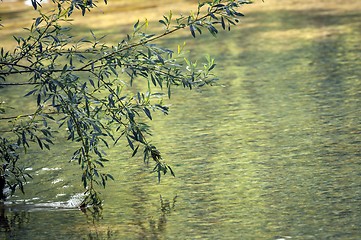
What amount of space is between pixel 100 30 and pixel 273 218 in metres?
12.5

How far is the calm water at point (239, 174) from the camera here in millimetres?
5668

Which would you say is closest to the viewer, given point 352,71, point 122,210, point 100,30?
point 122,210

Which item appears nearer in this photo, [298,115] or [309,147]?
[309,147]

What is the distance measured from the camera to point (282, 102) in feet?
32.0

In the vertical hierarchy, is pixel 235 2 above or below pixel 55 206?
above

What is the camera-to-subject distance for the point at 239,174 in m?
6.89

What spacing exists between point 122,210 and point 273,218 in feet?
3.46

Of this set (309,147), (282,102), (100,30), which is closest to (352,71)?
(282,102)

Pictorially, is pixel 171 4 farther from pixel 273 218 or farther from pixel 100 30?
pixel 273 218

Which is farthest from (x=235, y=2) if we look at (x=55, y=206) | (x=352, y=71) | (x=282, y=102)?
(x=352, y=71)

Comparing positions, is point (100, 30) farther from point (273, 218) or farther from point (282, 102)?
point (273, 218)

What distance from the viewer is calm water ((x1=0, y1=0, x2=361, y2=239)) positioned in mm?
5668

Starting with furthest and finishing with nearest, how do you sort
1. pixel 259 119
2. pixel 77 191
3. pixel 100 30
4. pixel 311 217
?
pixel 100 30 < pixel 259 119 < pixel 77 191 < pixel 311 217

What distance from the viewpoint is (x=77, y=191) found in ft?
22.2
